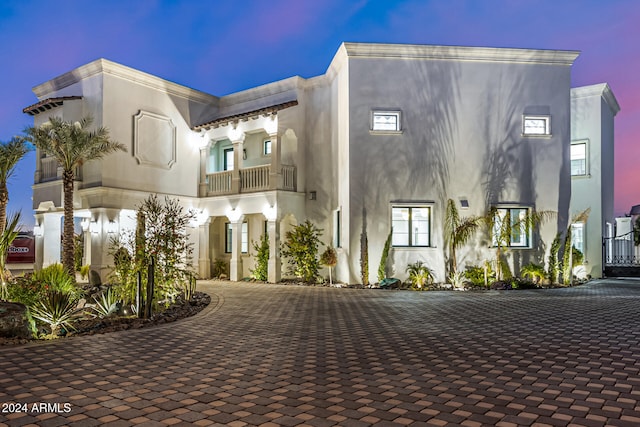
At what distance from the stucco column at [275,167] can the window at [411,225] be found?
14.9 feet

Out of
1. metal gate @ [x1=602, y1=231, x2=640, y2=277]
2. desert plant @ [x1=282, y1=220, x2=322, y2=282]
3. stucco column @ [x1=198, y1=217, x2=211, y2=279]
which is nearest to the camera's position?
desert plant @ [x1=282, y1=220, x2=322, y2=282]

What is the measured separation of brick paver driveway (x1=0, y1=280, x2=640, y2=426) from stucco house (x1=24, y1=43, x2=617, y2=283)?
717cm

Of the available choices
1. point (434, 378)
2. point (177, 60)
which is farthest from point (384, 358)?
point (177, 60)

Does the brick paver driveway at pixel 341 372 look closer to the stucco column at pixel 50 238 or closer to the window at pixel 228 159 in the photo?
the window at pixel 228 159

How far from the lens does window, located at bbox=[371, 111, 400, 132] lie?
17.1 metres

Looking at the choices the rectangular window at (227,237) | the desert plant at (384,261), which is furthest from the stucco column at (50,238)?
the desert plant at (384,261)

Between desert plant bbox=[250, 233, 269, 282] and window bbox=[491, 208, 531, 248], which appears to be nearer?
window bbox=[491, 208, 531, 248]

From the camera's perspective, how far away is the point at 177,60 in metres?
144

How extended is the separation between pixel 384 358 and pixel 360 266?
10.4 meters

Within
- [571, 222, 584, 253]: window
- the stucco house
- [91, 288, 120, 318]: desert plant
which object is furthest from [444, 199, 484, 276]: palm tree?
[91, 288, 120, 318]: desert plant

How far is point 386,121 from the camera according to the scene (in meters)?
17.2

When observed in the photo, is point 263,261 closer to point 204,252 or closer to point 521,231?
point 204,252

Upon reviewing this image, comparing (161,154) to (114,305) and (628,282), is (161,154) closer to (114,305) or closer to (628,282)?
(114,305)

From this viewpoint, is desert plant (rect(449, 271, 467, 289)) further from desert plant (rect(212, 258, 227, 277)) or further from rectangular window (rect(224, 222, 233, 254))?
rectangular window (rect(224, 222, 233, 254))
